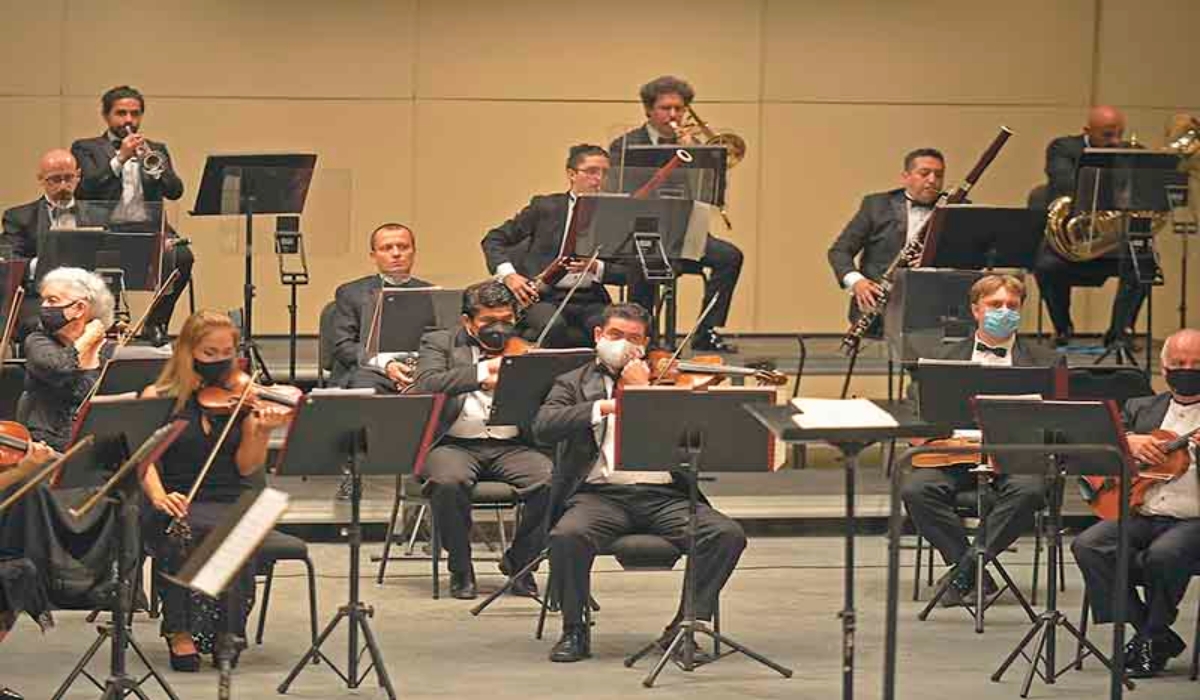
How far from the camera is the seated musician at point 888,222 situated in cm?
945

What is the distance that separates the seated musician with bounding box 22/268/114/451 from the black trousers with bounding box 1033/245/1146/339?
492cm

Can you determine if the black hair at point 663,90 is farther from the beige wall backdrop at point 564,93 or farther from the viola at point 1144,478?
the viola at point 1144,478

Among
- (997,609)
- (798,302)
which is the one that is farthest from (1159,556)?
(798,302)

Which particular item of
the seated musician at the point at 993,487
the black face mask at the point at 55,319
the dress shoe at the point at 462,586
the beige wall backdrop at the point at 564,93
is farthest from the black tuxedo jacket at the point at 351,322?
the beige wall backdrop at the point at 564,93

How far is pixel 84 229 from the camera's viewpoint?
28.5 feet

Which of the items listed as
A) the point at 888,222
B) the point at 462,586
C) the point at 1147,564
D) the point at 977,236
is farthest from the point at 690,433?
the point at 888,222

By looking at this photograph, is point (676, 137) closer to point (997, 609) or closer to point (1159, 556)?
point (997, 609)

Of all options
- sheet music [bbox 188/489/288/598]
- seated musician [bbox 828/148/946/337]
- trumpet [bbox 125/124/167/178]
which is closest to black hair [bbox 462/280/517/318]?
seated musician [bbox 828/148/946/337]

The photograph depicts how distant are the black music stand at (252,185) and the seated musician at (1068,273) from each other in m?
3.49

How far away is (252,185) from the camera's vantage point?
365 inches

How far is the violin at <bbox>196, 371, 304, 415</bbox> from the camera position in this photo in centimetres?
645

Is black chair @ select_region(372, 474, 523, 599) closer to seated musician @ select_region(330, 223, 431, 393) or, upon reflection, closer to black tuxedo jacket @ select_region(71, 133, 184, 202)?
seated musician @ select_region(330, 223, 431, 393)

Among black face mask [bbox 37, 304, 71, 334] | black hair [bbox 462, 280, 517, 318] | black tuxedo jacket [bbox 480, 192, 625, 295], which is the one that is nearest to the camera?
black face mask [bbox 37, 304, 71, 334]

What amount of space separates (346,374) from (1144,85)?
556 cm
